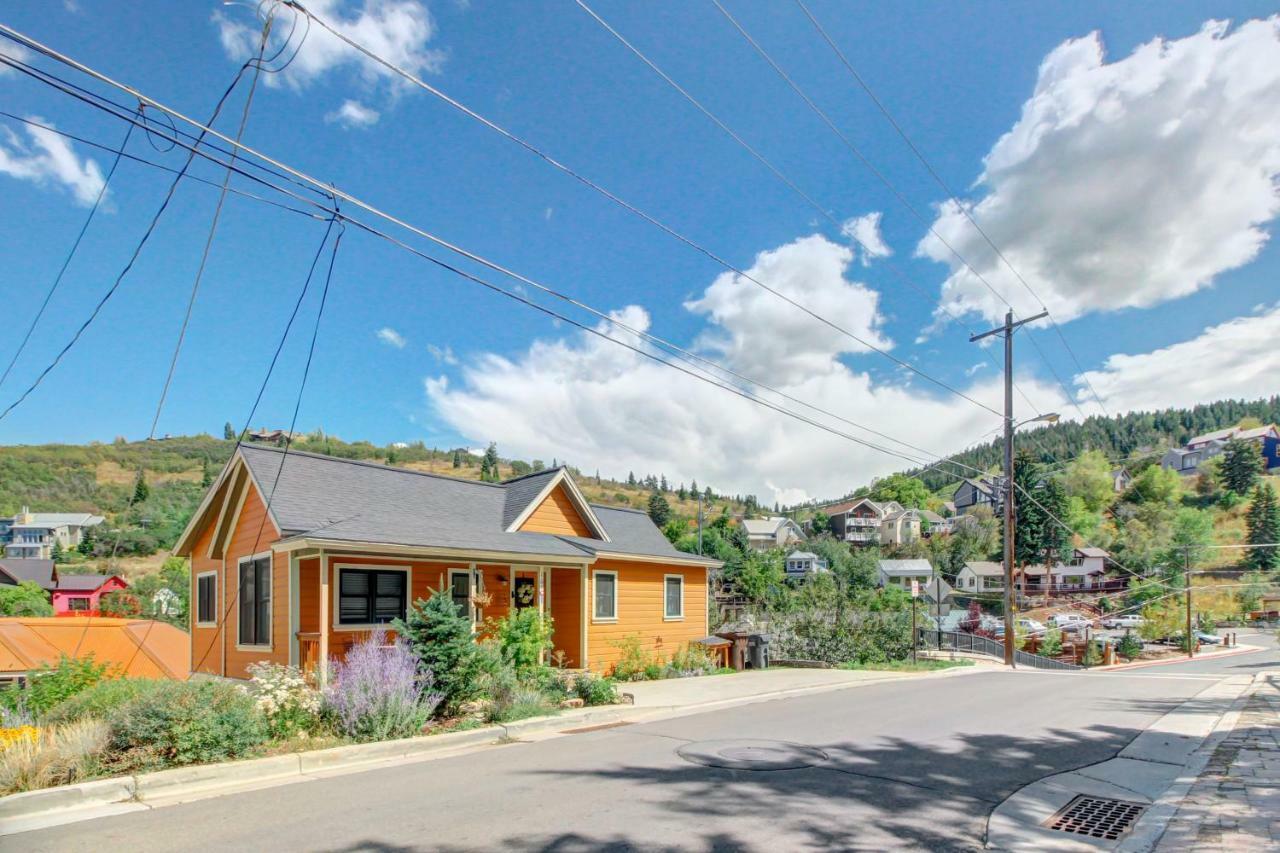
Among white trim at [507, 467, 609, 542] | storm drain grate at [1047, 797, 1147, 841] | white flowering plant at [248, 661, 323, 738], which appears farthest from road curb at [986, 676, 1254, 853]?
white trim at [507, 467, 609, 542]

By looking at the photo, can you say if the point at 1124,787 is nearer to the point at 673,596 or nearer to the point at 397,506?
the point at 397,506

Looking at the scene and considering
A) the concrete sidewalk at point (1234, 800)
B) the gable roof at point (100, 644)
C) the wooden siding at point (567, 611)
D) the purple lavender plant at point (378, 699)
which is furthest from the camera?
the wooden siding at point (567, 611)

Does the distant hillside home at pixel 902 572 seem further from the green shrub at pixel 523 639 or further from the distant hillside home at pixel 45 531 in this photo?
the distant hillside home at pixel 45 531

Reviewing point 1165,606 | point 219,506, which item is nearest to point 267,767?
point 219,506

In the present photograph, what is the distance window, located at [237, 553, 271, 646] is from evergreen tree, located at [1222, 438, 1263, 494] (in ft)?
425

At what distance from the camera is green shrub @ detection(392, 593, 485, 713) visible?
10633 mm

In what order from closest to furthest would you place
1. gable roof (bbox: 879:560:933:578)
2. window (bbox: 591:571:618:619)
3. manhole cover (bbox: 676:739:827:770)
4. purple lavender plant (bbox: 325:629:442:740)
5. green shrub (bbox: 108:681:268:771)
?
green shrub (bbox: 108:681:268:771)
manhole cover (bbox: 676:739:827:770)
purple lavender plant (bbox: 325:629:442:740)
window (bbox: 591:571:618:619)
gable roof (bbox: 879:560:933:578)

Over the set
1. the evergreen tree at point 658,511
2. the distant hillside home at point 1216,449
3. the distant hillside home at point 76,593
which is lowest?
the distant hillside home at point 76,593

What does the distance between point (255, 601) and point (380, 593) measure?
10.5 feet

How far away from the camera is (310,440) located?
83750 mm

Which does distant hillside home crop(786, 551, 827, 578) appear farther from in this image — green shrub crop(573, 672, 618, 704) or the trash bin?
green shrub crop(573, 672, 618, 704)

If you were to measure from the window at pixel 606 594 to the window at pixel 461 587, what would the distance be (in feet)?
11.5

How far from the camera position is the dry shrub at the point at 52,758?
22.4ft

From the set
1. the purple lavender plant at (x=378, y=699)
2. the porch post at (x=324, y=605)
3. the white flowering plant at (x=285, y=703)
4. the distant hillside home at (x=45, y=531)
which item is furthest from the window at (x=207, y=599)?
the distant hillside home at (x=45, y=531)
